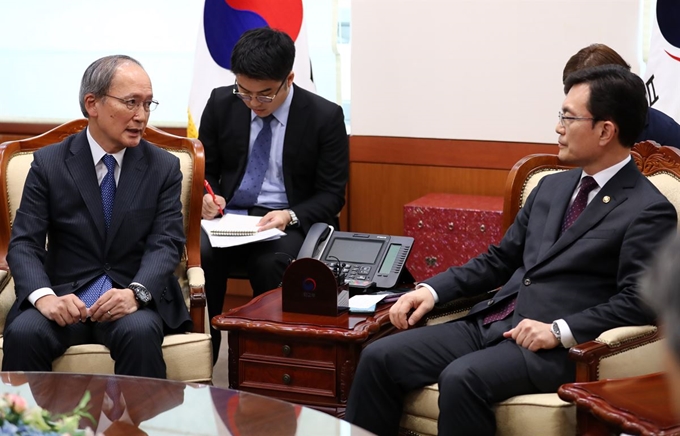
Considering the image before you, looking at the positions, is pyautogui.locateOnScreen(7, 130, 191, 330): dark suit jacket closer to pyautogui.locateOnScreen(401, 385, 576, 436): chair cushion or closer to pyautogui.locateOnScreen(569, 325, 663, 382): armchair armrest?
pyautogui.locateOnScreen(401, 385, 576, 436): chair cushion

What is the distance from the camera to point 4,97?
19.7ft

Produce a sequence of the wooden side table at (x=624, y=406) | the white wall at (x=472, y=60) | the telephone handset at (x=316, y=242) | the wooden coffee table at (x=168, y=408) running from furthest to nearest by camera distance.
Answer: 1. the white wall at (x=472, y=60)
2. the telephone handset at (x=316, y=242)
3. the wooden side table at (x=624, y=406)
4. the wooden coffee table at (x=168, y=408)

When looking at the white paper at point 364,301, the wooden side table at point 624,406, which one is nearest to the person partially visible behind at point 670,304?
the wooden side table at point 624,406

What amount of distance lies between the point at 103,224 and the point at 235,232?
25.6 inches

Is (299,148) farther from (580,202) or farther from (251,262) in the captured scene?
(580,202)

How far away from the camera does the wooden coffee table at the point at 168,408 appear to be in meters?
2.28

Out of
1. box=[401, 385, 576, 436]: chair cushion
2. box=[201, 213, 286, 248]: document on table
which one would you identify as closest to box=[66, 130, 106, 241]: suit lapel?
box=[201, 213, 286, 248]: document on table

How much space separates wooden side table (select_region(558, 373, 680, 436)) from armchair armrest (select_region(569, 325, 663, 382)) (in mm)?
83

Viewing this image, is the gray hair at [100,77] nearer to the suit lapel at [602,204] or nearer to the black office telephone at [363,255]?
the black office telephone at [363,255]

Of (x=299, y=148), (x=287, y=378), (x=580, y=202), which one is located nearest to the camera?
(x=580, y=202)

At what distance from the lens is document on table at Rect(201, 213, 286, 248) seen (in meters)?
3.82

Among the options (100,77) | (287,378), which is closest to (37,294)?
(100,77)

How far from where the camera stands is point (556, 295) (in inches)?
116

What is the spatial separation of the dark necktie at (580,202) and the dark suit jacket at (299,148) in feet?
4.39
